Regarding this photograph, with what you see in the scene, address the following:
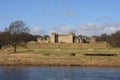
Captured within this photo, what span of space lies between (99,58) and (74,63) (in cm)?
620

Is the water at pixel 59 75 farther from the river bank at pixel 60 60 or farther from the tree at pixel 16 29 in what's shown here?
the tree at pixel 16 29

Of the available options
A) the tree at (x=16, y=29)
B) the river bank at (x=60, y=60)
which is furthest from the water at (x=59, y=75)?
the tree at (x=16, y=29)

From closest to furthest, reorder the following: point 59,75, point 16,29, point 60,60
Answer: point 59,75 < point 60,60 < point 16,29

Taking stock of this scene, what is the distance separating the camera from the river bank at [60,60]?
3319 inches

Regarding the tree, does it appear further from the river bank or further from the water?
the water

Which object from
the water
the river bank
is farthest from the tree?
the water

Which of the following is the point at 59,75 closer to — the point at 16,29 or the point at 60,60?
the point at 60,60

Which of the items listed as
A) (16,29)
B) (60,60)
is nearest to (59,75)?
(60,60)

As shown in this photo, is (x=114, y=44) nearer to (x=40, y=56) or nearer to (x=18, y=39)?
(x=18, y=39)

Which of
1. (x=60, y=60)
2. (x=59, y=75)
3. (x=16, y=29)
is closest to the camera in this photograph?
(x=59, y=75)

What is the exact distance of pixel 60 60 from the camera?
86000mm

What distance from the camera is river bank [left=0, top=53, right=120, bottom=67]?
277ft

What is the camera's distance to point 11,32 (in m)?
122

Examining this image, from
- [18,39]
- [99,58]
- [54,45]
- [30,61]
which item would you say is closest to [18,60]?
[30,61]
